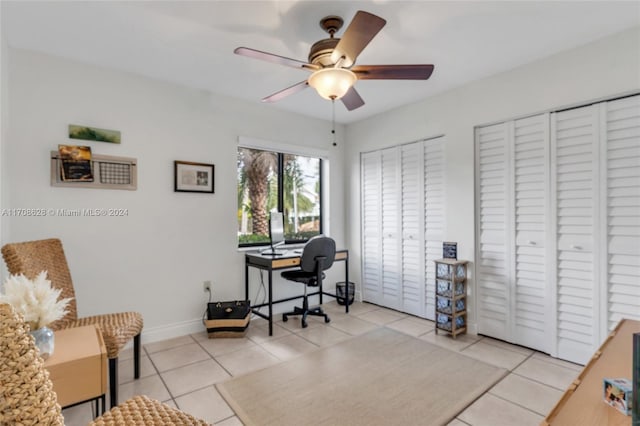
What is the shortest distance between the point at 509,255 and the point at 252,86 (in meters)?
2.92

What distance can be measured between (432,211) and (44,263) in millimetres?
3405

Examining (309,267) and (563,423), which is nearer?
(563,423)

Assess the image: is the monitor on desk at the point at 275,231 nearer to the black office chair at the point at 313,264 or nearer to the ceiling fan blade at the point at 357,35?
the black office chair at the point at 313,264

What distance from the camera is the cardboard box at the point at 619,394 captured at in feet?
3.04

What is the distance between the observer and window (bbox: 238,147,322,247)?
3.75 m

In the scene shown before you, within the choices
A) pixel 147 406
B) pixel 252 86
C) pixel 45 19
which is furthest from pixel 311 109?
pixel 147 406

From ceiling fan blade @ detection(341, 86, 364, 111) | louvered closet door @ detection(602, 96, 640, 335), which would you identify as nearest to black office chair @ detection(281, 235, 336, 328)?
ceiling fan blade @ detection(341, 86, 364, 111)

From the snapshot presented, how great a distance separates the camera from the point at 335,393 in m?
2.12

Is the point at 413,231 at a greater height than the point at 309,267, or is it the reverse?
the point at 413,231

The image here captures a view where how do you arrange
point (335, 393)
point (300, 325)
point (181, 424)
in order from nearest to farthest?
point (181, 424)
point (335, 393)
point (300, 325)

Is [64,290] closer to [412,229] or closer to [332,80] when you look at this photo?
[332,80]

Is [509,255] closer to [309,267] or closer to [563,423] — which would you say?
[309,267]

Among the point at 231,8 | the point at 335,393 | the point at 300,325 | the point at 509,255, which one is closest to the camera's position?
the point at 231,8

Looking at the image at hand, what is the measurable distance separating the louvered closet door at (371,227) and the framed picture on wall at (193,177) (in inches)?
78.3
